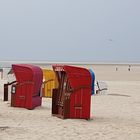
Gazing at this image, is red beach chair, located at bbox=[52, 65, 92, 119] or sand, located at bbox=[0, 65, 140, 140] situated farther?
red beach chair, located at bbox=[52, 65, 92, 119]

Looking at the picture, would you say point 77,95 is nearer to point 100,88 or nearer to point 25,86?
point 25,86

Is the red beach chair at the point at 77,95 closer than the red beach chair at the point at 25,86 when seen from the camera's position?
Yes

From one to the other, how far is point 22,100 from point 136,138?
591 centimetres

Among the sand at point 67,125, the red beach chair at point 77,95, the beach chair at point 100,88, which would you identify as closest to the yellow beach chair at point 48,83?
the beach chair at point 100,88

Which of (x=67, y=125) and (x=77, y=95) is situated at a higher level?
(x=77, y=95)

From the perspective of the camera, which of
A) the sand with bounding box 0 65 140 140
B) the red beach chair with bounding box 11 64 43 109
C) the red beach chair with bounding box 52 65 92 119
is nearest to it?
the sand with bounding box 0 65 140 140

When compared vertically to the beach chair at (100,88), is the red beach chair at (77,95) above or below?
above

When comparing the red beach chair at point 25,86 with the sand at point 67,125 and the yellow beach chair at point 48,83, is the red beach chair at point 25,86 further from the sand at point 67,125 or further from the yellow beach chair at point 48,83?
the yellow beach chair at point 48,83

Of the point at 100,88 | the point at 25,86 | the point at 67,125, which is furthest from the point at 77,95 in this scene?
the point at 100,88

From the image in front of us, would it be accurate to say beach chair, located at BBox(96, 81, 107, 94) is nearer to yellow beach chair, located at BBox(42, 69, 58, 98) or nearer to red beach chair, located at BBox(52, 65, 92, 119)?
yellow beach chair, located at BBox(42, 69, 58, 98)

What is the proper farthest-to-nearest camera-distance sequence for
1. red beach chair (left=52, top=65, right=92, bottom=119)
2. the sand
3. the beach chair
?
the beach chair
red beach chair (left=52, top=65, right=92, bottom=119)
the sand

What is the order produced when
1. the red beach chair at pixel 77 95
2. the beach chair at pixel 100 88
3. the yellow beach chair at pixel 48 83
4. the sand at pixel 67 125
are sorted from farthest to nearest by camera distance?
the beach chair at pixel 100 88
the yellow beach chair at pixel 48 83
the red beach chair at pixel 77 95
the sand at pixel 67 125

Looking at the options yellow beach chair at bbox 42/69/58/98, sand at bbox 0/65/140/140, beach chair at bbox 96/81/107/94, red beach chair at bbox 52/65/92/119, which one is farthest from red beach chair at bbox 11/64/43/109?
beach chair at bbox 96/81/107/94

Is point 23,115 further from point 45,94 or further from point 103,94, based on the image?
point 103,94
